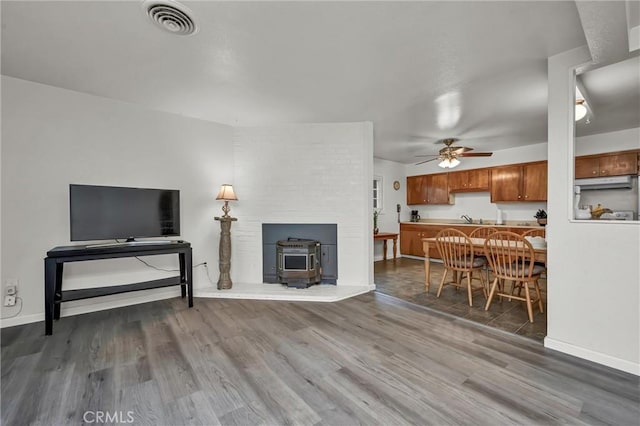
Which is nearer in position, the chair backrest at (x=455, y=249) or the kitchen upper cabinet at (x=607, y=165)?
the chair backrest at (x=455, y=249)

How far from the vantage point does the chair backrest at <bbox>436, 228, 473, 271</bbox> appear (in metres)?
3.28

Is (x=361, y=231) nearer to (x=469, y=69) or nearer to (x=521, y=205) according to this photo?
(x=469, y=69)

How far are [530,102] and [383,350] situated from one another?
3263 millimetres

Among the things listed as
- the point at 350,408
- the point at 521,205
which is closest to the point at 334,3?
the point at 350,408

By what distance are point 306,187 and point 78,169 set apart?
8.65 feet

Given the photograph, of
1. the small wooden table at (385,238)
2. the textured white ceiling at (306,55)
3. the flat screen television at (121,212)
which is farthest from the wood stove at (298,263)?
the small wooden table at (385,238)

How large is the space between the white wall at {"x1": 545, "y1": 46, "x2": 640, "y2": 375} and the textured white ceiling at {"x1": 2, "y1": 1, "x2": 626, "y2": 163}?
50 cm

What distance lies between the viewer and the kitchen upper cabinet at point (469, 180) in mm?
5585

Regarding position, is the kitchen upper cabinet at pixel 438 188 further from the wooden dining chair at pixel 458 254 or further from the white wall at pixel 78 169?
the white wall at pixel 78 169

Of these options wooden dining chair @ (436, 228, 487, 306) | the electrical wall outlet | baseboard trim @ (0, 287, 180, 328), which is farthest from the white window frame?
the electrical wall outlet

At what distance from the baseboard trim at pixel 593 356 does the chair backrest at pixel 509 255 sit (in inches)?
29.1

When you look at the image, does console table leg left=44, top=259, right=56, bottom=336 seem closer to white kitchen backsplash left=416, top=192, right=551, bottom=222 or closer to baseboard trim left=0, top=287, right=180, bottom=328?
baseboard trim left=0, top=287, right=180, bottom=328

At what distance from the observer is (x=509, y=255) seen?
277 cm

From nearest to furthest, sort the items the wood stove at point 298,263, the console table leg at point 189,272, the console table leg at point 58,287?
the console table leg at point 58,287
the console table leg at point 189,272
the wood stove at point 298,263
